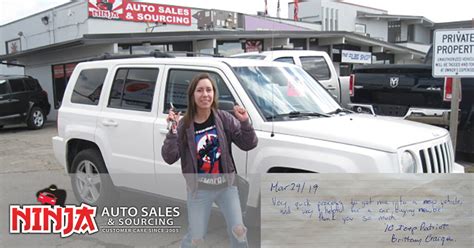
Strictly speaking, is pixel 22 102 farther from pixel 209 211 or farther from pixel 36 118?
pixel 209 211

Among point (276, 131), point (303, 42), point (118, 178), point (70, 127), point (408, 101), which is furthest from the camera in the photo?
point (303, 42)

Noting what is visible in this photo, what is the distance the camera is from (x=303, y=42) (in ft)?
66.4

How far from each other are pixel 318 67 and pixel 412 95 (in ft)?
11.4

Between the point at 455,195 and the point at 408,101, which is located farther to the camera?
the point at 408,101

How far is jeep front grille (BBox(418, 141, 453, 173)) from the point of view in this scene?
355cm

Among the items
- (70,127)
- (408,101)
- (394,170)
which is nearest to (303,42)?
(408,101)

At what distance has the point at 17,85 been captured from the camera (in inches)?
589

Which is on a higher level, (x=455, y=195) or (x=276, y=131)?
(x=276, y=131)

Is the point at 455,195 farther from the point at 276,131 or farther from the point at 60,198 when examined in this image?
the point at 60,198

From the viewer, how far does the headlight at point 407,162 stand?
11.0ft

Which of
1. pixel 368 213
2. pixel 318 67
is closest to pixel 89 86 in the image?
pixel 368 213

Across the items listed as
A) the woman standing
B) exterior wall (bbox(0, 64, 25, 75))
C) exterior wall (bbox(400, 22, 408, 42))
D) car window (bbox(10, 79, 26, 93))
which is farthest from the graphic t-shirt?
exterior wall (bbox(400, 22, 408, 42))

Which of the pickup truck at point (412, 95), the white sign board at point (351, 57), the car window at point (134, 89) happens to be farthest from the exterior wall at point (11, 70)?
the car window at point (134, 89)

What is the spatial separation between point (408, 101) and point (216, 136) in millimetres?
4770
